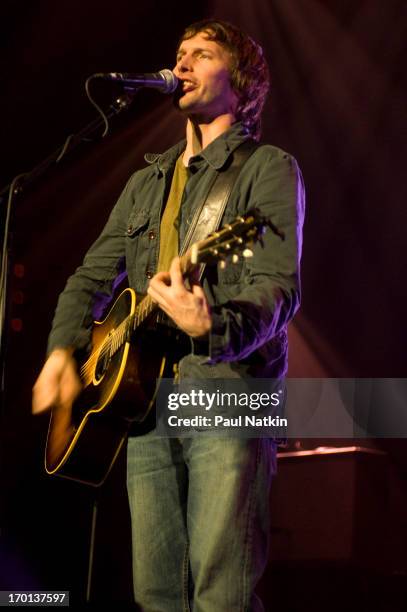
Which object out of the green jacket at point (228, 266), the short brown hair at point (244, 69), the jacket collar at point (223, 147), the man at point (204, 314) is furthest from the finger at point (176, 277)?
the short brown hair at point (244, 69)

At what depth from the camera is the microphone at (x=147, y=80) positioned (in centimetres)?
245

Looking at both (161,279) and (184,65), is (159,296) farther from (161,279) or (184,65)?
(184,65)

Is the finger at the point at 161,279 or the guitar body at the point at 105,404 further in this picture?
the guitar body at the point at 105,404

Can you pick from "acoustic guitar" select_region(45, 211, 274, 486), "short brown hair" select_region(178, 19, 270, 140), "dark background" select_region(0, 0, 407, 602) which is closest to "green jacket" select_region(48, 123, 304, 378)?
"acoustic guitar" select_region(45, 211, 274, 486)

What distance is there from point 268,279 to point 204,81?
0.96 m

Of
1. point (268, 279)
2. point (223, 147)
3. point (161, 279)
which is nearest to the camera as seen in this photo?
point (161, 279)

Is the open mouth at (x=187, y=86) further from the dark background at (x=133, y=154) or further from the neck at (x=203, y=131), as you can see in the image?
the dark background at (x=133, y=154)

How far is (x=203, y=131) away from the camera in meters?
2.59

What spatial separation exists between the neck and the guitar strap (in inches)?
8.7

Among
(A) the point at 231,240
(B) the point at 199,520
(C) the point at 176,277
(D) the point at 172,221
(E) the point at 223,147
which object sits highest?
(E) the point at 223,147

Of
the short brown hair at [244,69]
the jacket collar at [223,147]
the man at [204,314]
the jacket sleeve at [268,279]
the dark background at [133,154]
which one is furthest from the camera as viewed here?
the dark background at [133,154]

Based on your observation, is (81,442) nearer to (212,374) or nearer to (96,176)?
(212,374)

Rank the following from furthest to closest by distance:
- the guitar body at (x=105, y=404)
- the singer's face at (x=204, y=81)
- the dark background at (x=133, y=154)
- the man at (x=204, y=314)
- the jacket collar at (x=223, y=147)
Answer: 1. the dark background at (x=133, y=154)
2. the singer's face at (x=204, y=81)
3. the jacket collar at (x=223, y=147)
4. the guitar body at (x=105, y=404)
5. the man at (x=204, y=314)

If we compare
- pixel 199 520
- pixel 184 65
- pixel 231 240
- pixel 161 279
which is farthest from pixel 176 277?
pixel 184 65
